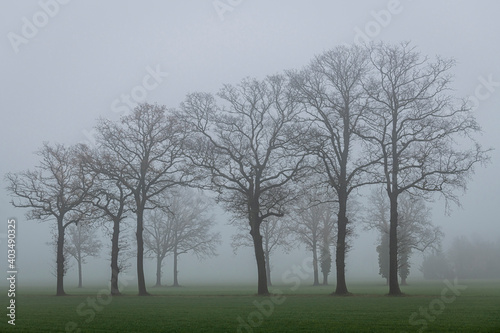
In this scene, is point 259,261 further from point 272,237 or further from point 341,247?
point 272,237

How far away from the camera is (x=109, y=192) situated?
4050 centimetres

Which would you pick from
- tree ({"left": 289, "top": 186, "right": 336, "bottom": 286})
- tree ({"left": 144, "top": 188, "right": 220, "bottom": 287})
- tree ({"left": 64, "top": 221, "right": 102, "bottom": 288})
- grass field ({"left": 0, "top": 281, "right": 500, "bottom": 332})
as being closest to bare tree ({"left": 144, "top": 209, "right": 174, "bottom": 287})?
tree ({"left": 144, "top": 188, "right": 220, "bottom": 287})

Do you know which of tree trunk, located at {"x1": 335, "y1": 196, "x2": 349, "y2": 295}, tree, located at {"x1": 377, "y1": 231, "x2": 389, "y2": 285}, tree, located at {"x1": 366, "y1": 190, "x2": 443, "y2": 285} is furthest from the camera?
tree, located at {"x1": 377, "y1": 231, "x2": 389, "y2": 285}

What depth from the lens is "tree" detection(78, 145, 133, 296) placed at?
3838 centimetres

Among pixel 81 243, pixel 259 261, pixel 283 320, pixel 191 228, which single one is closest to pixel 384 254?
pixel 191 228

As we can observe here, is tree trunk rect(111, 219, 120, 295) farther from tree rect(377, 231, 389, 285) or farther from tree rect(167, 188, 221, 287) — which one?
tree rect(377, 231, 389, 285)

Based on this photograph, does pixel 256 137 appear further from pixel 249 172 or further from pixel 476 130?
pixel 476 130

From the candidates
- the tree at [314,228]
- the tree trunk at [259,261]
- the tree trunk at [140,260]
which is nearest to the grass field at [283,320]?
the tree trunk at [259,261]

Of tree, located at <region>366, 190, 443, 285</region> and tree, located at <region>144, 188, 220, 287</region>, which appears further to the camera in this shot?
tree, located at <region>144, 188, 220, 287</region>

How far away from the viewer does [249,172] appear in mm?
36844

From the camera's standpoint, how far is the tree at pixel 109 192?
38.4 m

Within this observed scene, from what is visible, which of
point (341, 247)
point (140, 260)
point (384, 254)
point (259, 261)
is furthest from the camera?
point (384, 254)

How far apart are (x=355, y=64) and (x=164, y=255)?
45239mm

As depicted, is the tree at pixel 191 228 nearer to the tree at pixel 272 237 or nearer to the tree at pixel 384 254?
the tree at pixel 272 237
